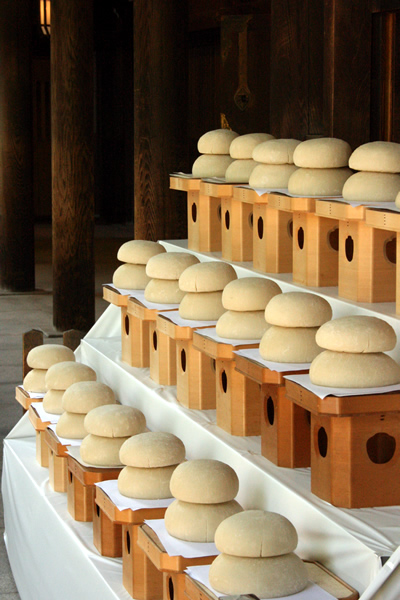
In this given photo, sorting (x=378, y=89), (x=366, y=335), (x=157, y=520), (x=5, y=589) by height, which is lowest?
(x=5, y=589)

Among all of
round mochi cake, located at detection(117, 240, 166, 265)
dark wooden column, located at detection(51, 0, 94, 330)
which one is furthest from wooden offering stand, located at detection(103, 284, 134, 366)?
dark wooden column, located at detection(51, 0, 94, 330)

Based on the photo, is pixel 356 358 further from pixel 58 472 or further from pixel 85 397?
pixel 58 472

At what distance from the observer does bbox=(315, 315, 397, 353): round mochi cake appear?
2.50m

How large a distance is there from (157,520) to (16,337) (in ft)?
21.8

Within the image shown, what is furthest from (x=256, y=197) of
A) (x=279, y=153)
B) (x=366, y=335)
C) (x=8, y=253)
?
(x=8, y=253)

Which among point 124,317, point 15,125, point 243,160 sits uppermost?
point 15,125

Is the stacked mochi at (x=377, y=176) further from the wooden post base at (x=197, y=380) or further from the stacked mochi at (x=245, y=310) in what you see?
the wooden post base at (x=197, y=380)

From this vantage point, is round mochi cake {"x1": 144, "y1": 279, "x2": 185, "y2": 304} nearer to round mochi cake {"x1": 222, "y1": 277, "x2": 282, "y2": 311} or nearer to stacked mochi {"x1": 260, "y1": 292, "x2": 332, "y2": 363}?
round mochi cake {"x1": 222, "y1": 277, "x2": 282, "y2": 311}

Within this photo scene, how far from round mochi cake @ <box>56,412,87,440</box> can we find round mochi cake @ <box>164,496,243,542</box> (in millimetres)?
1125

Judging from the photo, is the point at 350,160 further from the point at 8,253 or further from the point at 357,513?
the point at 8,253

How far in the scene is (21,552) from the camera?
4117 millimetres

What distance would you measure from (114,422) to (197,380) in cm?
36

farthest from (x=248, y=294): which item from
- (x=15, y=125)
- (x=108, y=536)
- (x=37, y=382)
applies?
(x=15, y=125)

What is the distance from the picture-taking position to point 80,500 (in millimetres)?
3535
